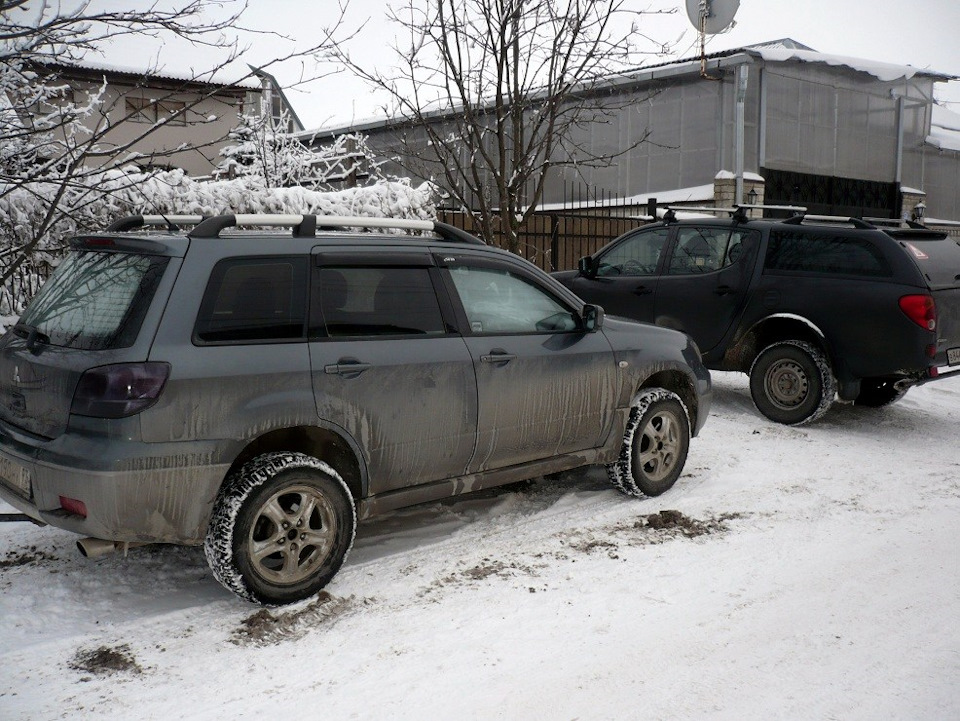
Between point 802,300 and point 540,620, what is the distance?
5.14 metres

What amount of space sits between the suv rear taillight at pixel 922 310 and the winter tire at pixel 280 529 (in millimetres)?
5369

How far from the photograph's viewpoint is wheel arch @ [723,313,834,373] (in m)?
7.90

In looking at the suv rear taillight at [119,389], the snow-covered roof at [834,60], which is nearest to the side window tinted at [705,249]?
the suv rear taillight at [119,389]

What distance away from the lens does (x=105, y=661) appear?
3557 mm

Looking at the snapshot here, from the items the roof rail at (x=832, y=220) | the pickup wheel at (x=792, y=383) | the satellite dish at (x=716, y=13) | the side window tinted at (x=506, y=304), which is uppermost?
the satellite dish at (x=716, y=13)

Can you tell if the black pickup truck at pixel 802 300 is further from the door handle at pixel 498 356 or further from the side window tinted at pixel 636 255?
the door handle at pixel 498 356

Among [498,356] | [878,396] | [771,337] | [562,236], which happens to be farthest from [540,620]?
[562,236]

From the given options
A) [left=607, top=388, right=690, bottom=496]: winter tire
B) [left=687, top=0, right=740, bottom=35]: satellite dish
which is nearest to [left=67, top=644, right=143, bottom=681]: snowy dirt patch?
[left=607, top=388, right=690, bottom=496]: winter tire

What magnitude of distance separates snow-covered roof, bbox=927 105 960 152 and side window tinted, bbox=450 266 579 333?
72.7 ft

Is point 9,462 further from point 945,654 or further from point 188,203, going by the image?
point 188,203

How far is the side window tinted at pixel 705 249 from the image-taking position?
8539mm

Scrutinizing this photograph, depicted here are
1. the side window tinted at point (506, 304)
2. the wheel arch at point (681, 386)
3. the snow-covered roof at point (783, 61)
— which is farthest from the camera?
the snow-covered roof at point (783, 61)

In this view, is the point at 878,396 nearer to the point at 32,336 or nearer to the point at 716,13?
the point at 32,336

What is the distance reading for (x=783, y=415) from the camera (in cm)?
812
